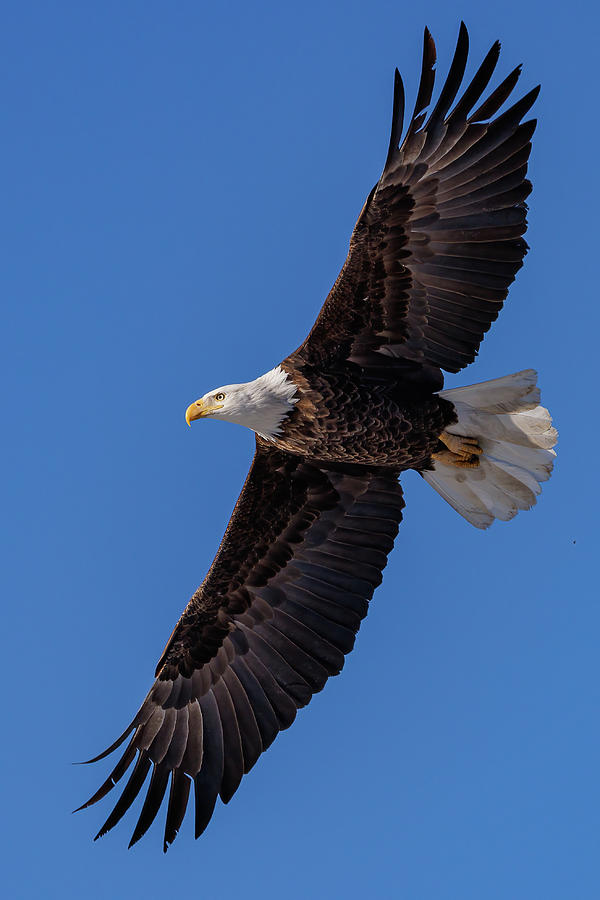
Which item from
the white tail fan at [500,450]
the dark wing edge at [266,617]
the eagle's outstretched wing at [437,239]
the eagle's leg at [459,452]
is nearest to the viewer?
the eagle's outstretched wing at [437,239]

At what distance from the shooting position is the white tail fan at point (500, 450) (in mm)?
9570

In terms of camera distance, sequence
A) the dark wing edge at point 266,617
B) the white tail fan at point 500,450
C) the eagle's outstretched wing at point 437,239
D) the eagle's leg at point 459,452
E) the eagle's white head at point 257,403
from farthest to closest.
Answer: the dark wing edge at point 266,617
the eagle's leg at point 459,452
the white tail fan at point 500,450
the eagle's white head at point 257,403
the eagle's outstretched wing at point 437,239

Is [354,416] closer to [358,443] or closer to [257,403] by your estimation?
[358,443]

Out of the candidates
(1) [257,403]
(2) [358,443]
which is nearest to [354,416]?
(2) [358,443]

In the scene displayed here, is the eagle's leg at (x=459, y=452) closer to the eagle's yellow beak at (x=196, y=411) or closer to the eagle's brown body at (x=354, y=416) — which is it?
the eagle's brown body at (x=354, y=416)

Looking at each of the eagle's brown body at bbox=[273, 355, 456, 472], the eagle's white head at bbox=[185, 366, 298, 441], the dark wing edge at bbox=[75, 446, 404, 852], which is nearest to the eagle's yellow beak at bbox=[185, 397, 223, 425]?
the eagle's white head at bbox=[185, 366, 298, 441]

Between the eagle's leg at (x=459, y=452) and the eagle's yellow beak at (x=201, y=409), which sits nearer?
the eagle's yellow beak at (x=201, y=409)

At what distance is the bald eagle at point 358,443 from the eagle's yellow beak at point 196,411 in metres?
0.02

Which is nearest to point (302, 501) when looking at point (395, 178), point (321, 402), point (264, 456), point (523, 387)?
point (264, 456)

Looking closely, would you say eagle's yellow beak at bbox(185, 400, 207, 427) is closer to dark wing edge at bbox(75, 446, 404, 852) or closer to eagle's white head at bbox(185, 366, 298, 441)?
eagle's white head at bbox(185, 366, 298, 441)

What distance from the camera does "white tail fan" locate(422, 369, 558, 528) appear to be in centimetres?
957

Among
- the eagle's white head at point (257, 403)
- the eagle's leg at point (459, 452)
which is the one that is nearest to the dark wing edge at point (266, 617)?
the eagle's leg at point (459, 452)

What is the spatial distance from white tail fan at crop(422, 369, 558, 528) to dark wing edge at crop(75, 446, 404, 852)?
1.86ft

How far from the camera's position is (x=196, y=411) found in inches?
379
